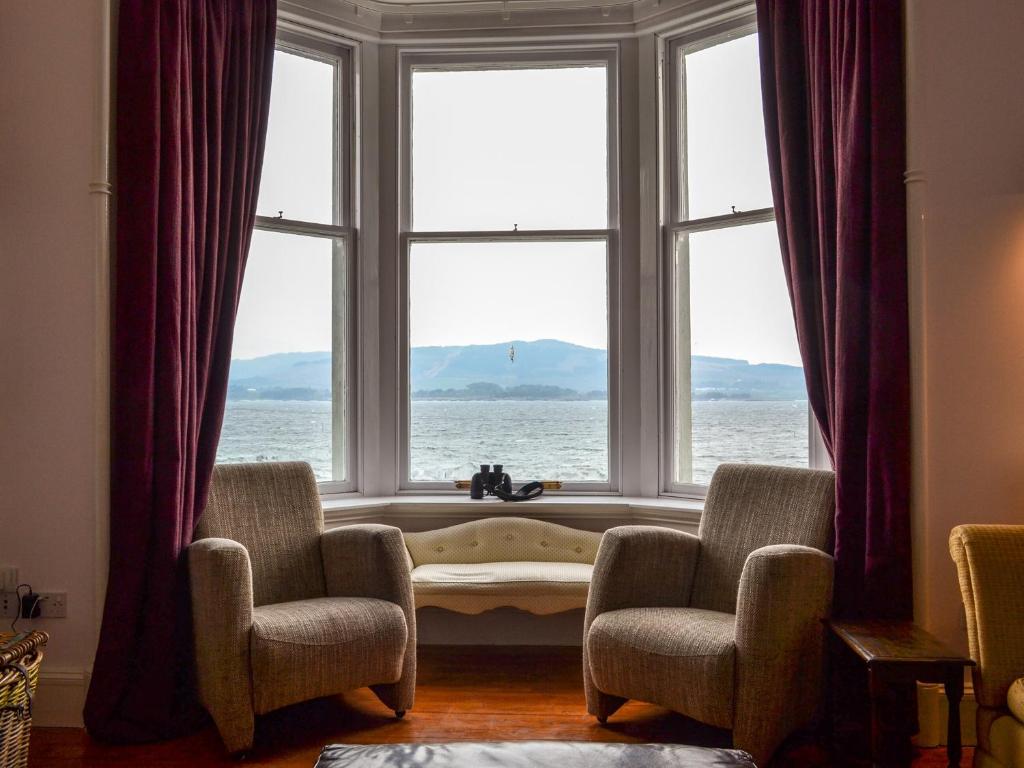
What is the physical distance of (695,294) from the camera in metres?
3.86

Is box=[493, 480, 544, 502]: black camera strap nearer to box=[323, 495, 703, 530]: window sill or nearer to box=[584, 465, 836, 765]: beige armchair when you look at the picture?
box=[323, 495, 703, 530]: window sill

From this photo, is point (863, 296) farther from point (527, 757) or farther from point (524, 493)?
point (527, 757)

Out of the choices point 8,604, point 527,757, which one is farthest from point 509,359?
point 527,757

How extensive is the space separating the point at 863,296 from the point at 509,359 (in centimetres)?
172

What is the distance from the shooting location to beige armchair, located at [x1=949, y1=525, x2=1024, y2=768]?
6.96ft

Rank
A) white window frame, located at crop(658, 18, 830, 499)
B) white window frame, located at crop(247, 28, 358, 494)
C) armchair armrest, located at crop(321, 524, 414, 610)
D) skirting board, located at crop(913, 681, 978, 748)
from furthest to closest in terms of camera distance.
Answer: white window frame, located at crop(247, 28, 358, 494) → white window frame, located at crop(658, 18, 830, 499) → armchair armrest, located at crop(321, 524, 414, 610) → skirting board, located at crop(913, 681, 978, 748)

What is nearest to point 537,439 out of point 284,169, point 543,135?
point 543,135

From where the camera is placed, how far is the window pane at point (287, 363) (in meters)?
3.80

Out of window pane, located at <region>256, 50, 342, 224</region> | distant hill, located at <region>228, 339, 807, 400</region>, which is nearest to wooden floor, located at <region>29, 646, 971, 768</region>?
distant hill, located at <region>228, 339, 807, 400</region>

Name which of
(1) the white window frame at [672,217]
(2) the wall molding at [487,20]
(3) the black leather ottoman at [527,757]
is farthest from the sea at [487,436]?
(3) the black leather ottoman at [527,757]

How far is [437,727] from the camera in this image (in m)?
2.83

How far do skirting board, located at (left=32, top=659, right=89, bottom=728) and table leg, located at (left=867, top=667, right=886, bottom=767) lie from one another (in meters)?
2.52

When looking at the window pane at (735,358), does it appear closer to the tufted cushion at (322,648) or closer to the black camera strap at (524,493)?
the black camera strap at (524,493)

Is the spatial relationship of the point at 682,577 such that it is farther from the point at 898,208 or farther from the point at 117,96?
the point at 117,96
